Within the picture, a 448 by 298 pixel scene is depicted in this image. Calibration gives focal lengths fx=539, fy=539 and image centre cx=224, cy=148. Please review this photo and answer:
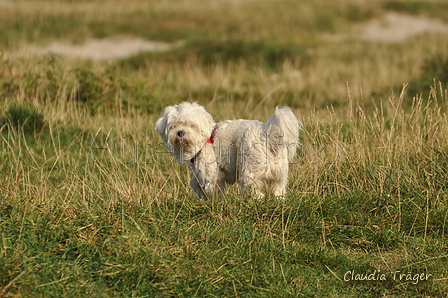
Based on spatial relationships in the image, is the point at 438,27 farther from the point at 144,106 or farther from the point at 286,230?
the point at 286,230

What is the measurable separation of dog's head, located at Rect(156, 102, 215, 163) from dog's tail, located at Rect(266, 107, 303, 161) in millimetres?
699

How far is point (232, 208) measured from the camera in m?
4.84

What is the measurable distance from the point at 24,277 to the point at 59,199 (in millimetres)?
1563

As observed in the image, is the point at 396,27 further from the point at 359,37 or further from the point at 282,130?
the point at 282,130

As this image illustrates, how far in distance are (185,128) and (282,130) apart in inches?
38.4

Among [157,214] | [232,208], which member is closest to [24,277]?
[157,214]

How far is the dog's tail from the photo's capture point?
5078 millimetres

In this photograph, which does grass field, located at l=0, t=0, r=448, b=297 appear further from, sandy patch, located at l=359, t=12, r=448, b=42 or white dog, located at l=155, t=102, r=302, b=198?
sandy patch, located at l=359, t=12, r=448, b=42

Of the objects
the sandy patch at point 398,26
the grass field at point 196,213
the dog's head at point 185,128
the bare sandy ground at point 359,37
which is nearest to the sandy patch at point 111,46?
the bare sandy ground at point 359,37

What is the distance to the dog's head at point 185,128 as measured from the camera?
5391 mm

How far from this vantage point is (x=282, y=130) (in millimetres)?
5113

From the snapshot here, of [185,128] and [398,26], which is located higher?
[185,128]

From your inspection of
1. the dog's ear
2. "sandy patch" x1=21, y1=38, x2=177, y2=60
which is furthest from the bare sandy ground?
the dog's ear

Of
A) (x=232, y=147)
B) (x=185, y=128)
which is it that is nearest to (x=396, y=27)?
(x=232, y=147)
